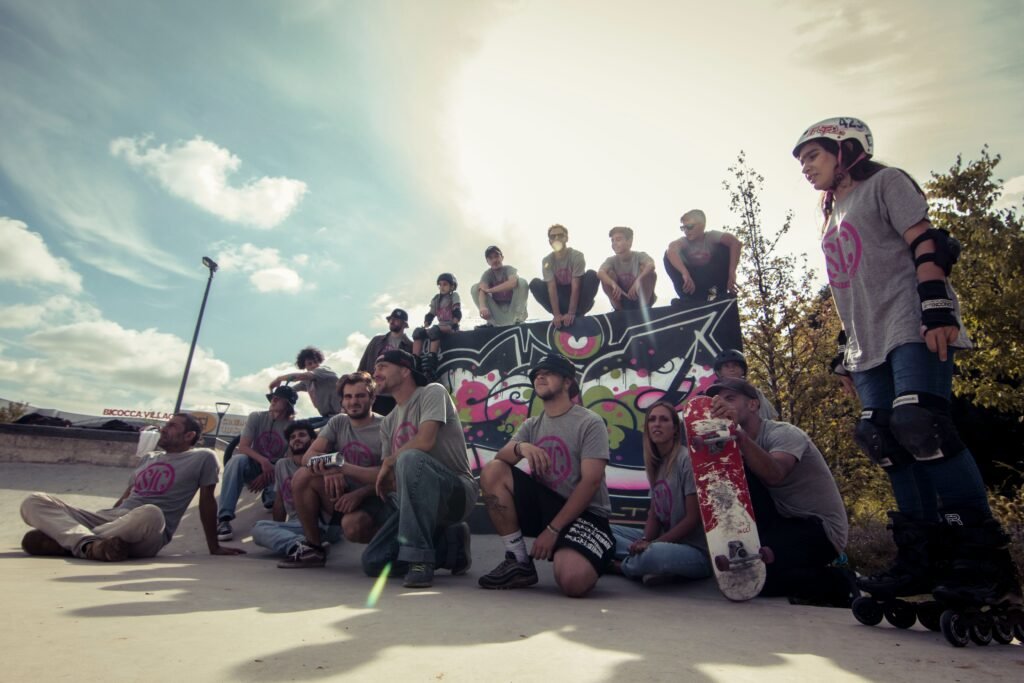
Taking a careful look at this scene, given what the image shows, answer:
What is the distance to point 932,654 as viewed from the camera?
1.78 meters

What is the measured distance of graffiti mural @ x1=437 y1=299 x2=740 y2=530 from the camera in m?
5.69

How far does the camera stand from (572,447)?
11.0 feet

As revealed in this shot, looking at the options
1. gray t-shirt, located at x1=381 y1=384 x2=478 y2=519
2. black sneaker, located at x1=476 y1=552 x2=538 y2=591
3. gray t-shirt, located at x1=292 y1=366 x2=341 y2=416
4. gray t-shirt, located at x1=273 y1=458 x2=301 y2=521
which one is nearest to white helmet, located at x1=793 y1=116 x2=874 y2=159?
gray t-shirt, located at x1=381 y1=384 x2=478 y2=519

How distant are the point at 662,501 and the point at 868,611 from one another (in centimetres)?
148

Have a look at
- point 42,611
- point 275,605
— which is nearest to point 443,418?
point 275,605

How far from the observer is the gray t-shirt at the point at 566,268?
7.01 meters

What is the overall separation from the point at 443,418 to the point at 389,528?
2.81 ft

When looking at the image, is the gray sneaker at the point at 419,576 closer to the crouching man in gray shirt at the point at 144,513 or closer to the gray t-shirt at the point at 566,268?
the crouching man in gray shirt at the point at 144,513

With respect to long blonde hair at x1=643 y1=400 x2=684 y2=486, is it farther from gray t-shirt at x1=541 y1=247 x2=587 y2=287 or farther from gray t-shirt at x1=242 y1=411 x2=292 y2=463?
gray t-shirt at x1=242 y1=411 x2=292 y2=463

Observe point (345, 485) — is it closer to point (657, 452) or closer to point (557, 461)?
point (557, 461)

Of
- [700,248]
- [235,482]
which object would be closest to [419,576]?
[235,482]

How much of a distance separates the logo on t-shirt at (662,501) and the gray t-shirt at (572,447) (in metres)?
0.51

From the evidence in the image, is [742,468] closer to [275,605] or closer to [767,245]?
[275,605]

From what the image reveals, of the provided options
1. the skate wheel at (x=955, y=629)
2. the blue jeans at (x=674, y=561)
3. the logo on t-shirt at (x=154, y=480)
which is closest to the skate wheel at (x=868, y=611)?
the skate wheel at (x=955, y=629)
